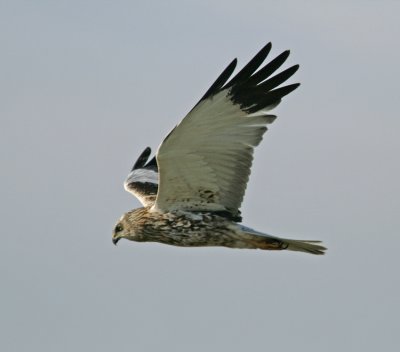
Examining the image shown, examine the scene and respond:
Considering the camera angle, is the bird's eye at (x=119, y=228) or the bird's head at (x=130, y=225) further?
the bird's eye at (x=119, y=228)

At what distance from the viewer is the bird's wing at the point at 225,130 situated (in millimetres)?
13969

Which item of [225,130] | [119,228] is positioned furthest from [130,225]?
[225,130]

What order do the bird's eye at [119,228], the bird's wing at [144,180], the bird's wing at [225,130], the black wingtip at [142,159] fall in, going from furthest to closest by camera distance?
1. the black wingtip at [142,159]
2. the bird's wing at [144,180]
3. the bird's eye at [119,228]
4. the bird's wing at [225,130]

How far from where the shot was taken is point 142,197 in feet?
53.7

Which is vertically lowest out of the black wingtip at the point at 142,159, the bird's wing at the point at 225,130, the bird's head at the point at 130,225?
the bird's head at the point at 130,225

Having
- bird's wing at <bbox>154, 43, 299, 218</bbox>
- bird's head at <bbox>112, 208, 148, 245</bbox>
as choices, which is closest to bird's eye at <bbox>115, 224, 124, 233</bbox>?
bird's head at <bbox>112, 208, 148, 245</bbox>

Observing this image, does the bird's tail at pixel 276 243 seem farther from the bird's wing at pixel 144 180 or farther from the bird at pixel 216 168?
the bird's wing at pixel 144 180

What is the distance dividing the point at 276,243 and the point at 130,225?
1693 mm

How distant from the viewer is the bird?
553 inches

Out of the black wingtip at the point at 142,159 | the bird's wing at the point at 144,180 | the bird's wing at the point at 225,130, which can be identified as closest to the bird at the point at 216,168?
the bird's wing at the point at 225,130

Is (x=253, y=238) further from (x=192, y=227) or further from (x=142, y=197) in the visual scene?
(x=142, y=197)

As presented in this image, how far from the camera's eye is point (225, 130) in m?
14.2

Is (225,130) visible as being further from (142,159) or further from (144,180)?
(142,159)

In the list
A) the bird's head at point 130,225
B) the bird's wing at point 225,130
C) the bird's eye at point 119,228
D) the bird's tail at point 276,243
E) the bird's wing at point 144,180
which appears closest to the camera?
the bird's wing at point 225,130
